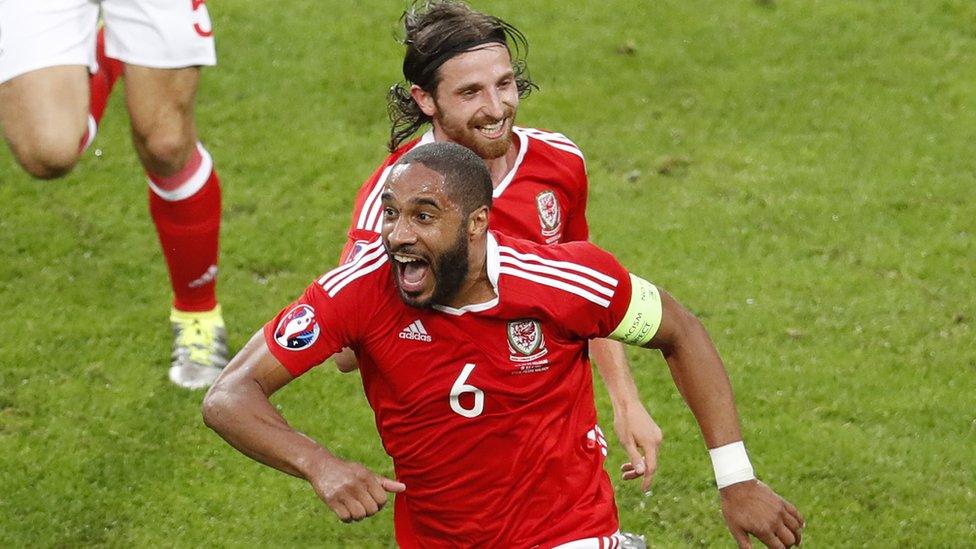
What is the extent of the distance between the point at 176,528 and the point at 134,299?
6.39ft

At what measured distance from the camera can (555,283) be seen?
4504 millimetres

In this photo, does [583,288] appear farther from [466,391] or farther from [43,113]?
[43,113]

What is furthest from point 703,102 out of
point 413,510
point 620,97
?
point 413,510

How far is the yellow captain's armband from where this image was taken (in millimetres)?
4602

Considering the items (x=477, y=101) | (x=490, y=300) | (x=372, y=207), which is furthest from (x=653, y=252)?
(x=490, y=300)

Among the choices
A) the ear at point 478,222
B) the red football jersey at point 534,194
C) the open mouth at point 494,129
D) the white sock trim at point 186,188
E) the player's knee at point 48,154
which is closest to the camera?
the ear at point 478,222

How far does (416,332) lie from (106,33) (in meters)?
2.49

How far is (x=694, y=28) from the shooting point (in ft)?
34.5

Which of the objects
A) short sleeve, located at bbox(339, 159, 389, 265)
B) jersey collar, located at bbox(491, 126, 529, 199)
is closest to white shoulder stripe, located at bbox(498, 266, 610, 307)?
short sleeve, located at bbox(339, 159, 389, 265)

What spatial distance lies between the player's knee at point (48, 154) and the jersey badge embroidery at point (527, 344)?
217 cm

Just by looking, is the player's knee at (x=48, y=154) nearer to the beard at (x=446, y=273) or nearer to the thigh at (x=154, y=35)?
the thigh at (x=154, y=35)

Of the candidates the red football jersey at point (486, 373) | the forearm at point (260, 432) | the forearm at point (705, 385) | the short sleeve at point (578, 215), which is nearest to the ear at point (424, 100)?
the short sleeve at point (578, 215)

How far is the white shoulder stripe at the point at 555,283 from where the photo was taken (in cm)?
448

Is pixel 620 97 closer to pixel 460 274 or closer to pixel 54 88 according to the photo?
pixel 54 88
